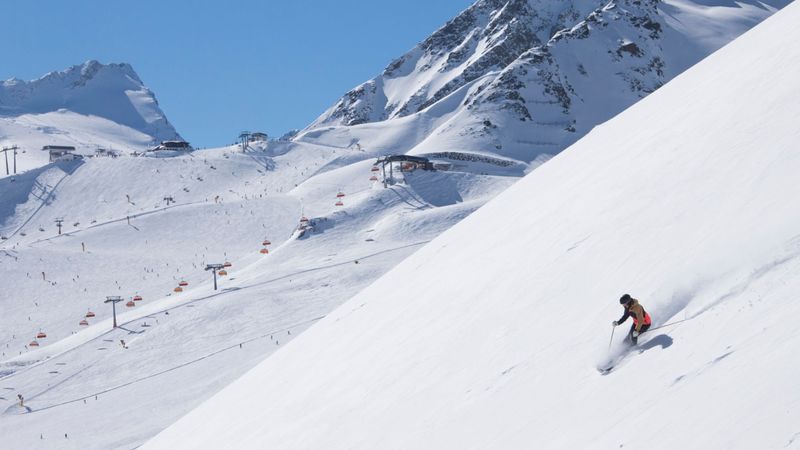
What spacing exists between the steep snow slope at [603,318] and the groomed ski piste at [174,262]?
78.6 ft

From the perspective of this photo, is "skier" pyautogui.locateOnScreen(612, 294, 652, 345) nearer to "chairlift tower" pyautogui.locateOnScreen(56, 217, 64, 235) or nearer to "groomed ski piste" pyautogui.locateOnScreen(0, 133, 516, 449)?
"groomed ski piste" pyautogui.locateOnScreen(0, 133, 516, 449)

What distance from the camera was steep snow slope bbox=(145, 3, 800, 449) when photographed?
1200cm

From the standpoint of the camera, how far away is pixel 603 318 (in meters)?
15.6

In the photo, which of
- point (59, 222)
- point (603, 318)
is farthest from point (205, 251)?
point (603, 318)

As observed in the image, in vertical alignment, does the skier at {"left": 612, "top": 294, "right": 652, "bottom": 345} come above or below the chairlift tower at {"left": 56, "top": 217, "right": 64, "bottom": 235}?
below

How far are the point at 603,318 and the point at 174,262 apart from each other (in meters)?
82.7

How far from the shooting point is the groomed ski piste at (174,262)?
175ft

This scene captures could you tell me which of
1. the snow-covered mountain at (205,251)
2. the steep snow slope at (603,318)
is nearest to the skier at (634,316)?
the steep snow slope at (603,318)

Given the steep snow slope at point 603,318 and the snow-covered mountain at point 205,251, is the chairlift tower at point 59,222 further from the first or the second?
the steep snow slope at point 603,318

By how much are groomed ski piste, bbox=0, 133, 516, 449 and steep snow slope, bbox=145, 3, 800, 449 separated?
2395 centimetres

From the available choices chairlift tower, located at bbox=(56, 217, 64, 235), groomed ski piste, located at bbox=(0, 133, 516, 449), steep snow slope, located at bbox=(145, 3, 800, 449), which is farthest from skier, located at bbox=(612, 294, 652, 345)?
chairlift tower, located at bbox=(56, 217, 64, 235)

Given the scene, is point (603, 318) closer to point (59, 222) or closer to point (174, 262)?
point (174, 262)

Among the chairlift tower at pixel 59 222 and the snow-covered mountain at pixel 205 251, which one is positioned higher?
the chairlift tower at pixel 59 222

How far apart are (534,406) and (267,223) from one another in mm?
94570
